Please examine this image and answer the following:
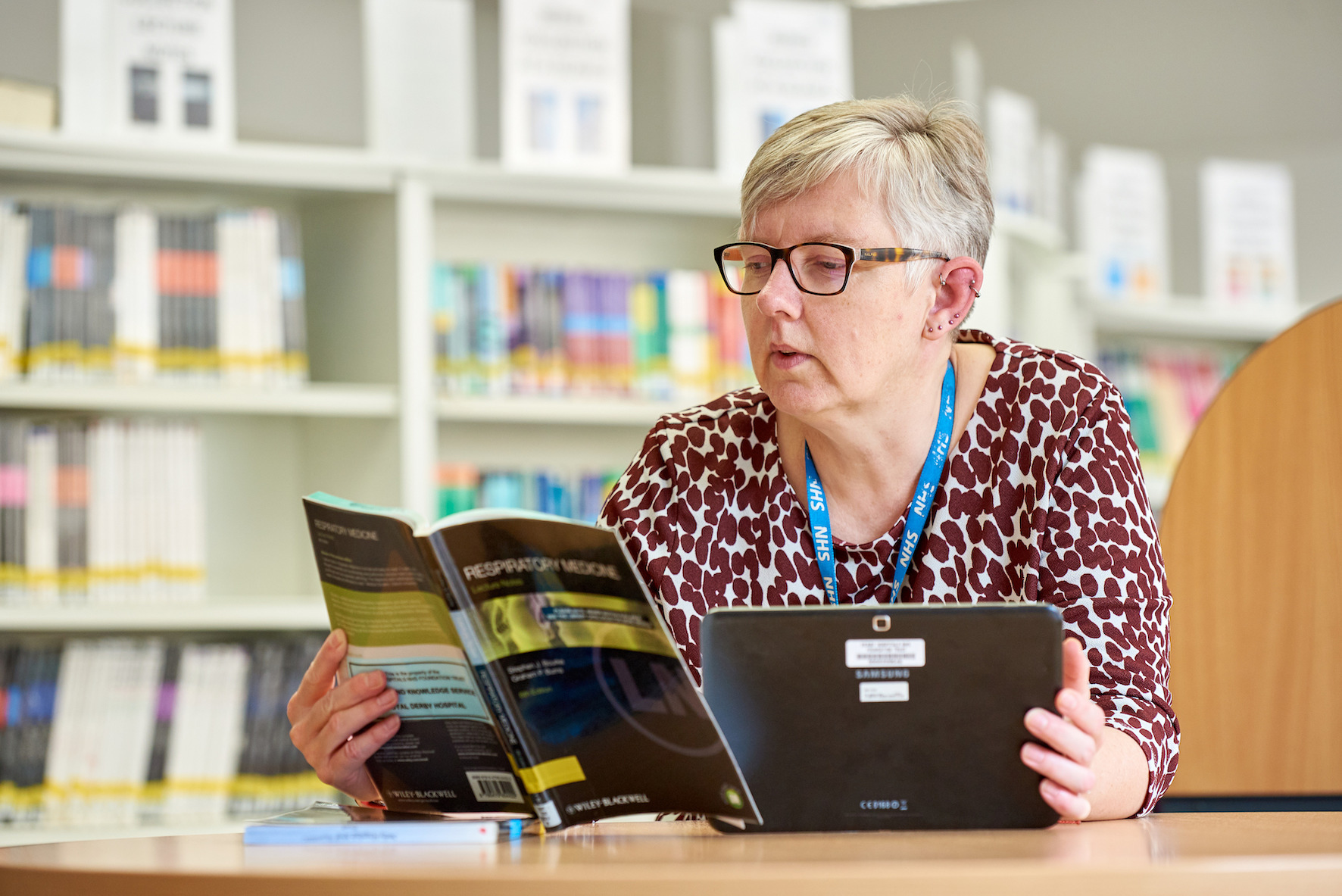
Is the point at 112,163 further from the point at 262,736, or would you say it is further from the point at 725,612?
the point at 725,612

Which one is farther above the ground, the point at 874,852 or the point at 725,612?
the point at 725,612

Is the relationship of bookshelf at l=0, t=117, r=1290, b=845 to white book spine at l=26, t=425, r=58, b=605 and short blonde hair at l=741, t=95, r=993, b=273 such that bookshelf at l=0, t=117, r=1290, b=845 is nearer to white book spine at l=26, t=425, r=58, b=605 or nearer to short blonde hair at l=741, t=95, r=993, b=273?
white book spine at l=26, t=425, r=58, b=605

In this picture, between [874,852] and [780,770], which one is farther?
[780,770]

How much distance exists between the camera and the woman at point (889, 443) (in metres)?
1.39

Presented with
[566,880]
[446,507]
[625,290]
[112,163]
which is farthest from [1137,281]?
[566,880]

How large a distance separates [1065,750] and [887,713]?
130mm

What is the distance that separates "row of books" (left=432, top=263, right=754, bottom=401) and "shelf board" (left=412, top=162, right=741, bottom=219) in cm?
14

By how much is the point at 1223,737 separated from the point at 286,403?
68.4 inches

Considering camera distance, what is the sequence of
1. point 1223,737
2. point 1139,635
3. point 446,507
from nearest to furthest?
point 1139,635 < point 1223,737 < point 446,507

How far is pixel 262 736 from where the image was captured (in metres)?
2.62

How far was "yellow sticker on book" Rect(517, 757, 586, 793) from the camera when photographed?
1.04 meters

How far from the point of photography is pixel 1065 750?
3.26 feet

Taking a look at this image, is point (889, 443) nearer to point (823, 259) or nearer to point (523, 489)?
point (823, 259)

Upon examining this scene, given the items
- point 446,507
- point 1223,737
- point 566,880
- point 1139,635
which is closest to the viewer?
point 566,880
